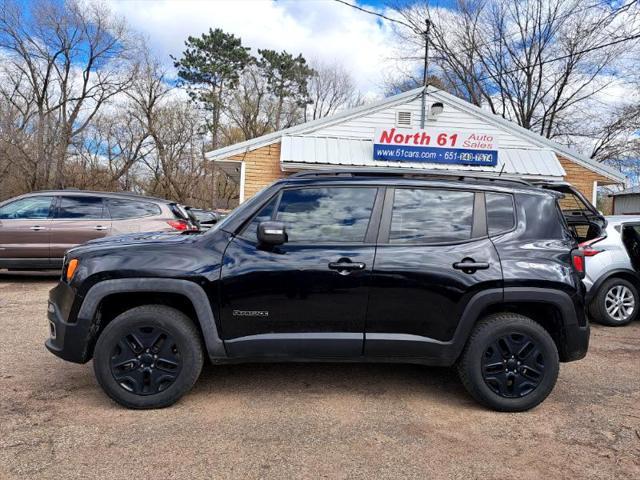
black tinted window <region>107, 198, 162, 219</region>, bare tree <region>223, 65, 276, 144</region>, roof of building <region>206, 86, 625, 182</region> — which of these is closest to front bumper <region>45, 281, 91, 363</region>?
black tinted window <region>107, 198, 162, 219</region>

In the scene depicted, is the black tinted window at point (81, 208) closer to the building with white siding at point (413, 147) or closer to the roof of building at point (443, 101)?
the building with white siding at point (413, 147)

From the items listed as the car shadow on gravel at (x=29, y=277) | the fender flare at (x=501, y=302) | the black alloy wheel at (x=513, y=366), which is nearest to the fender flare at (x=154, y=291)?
the fender flare at (x=501, y=302)

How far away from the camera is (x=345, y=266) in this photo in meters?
3.21

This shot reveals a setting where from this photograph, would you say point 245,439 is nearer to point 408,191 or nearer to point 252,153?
point 408,191

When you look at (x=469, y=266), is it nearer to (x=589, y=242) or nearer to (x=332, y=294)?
(x=332, y=294)

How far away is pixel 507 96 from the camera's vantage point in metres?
27.5

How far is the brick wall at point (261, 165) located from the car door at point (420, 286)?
9755 millimetres

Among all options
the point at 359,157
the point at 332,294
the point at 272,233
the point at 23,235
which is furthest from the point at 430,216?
the point at 359,157

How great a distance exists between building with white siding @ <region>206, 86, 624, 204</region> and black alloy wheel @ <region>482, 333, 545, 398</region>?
8.90m

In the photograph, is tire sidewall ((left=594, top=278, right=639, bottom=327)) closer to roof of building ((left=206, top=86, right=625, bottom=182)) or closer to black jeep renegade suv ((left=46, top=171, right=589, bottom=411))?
black jeep renegade suv ((left=46, top=171, right=589, bottom=411))

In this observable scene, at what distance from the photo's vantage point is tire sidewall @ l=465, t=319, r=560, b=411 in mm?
3293

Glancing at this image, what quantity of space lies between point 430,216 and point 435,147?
32.3 ft

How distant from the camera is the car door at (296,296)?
3195 mm

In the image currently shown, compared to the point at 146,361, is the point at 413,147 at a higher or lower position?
higher
